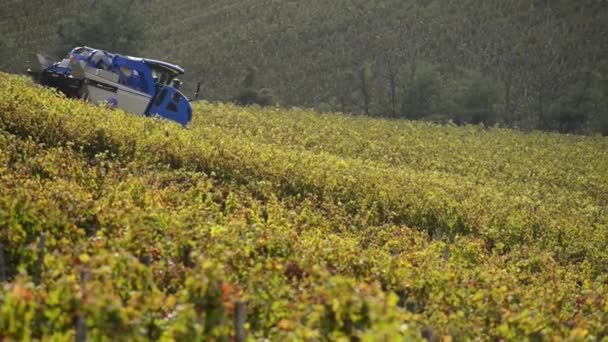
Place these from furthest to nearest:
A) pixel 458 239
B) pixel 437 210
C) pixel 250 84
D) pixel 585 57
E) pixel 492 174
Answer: pixel 585 57, pixel 250 84, pixel 492 174, pixel 437 210, pixel 458 239

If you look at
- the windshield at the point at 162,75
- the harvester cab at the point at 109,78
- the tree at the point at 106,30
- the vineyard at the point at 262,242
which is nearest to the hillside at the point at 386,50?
the tree at the point at 106,30

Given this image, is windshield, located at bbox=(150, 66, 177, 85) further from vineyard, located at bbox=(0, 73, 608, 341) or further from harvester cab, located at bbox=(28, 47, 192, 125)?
vineyard, located at bbox=(0, 73, 608, 341)

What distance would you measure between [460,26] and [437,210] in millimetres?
60455

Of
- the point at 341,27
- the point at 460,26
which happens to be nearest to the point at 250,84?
the point at 341,27

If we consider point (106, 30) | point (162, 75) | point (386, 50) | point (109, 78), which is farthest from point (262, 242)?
point (386, 50)

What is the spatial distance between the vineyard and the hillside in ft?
89.8

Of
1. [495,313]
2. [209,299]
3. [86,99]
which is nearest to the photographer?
[209,299]

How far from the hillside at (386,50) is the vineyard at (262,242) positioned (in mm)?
27357

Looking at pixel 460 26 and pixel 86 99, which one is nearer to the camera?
pixel 86 99

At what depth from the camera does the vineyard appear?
23.9 ft

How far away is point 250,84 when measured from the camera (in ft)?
176

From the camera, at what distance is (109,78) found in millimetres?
24828

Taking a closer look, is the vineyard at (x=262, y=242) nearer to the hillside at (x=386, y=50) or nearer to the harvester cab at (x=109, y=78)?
the harvester cab at (x=109, y=78)

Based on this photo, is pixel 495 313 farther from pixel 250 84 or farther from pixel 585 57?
pixel 585 57
